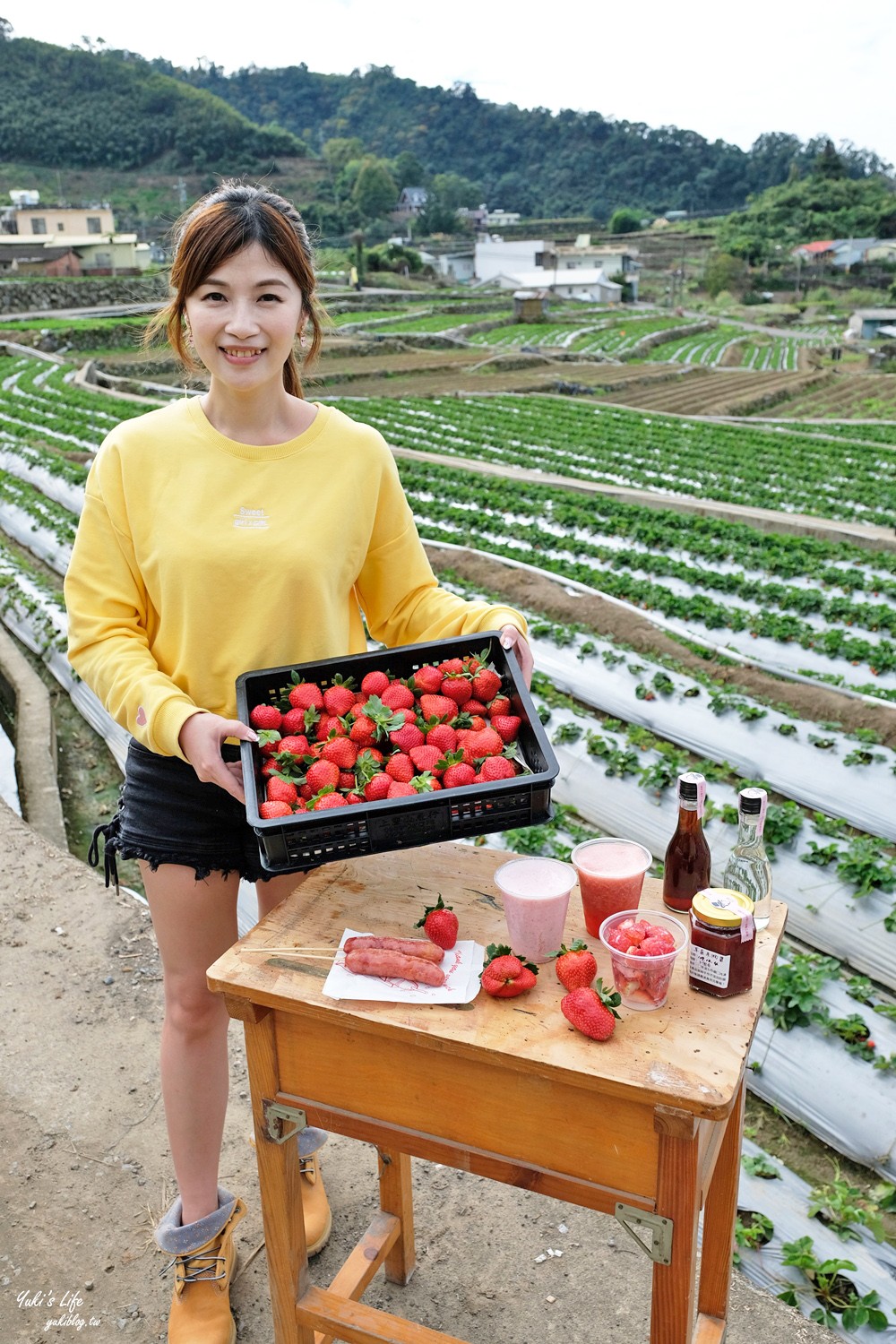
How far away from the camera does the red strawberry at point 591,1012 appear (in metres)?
1.54

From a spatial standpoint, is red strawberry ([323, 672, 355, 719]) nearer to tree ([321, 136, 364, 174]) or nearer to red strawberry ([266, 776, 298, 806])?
red strawberry ([266, 776, 298, 806])

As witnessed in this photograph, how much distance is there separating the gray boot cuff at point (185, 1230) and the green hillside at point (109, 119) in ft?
336

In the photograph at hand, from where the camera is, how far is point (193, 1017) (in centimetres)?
214

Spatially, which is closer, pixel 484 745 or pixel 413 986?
pixel 413 986

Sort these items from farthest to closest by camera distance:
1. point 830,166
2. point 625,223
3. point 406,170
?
point 406,170 < point 625,223 < point 830,166

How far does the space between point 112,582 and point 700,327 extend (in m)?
49.2

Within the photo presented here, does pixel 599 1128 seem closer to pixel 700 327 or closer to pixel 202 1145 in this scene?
pixel 202 1145

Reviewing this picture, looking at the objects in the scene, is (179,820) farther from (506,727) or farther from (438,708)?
(506,727)

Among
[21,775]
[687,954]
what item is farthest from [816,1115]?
[21,775]

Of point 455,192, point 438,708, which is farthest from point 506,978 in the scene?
point 455,192

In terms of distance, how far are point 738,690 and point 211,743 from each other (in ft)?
16.4

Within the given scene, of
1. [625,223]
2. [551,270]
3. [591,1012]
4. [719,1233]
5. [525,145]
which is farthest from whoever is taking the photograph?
[525,145]

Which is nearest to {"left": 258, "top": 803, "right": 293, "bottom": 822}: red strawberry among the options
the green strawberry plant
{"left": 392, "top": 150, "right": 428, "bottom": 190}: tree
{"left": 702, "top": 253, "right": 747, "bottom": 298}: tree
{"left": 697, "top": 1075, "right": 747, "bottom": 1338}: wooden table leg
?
{"left": 697, "top": 1075, "right": 747, "bottom": 1338}: wooden table leg

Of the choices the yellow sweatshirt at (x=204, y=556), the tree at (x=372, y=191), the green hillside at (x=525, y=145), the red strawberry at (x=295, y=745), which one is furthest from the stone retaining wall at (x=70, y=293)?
the green hillside at (x=525, y=145)
